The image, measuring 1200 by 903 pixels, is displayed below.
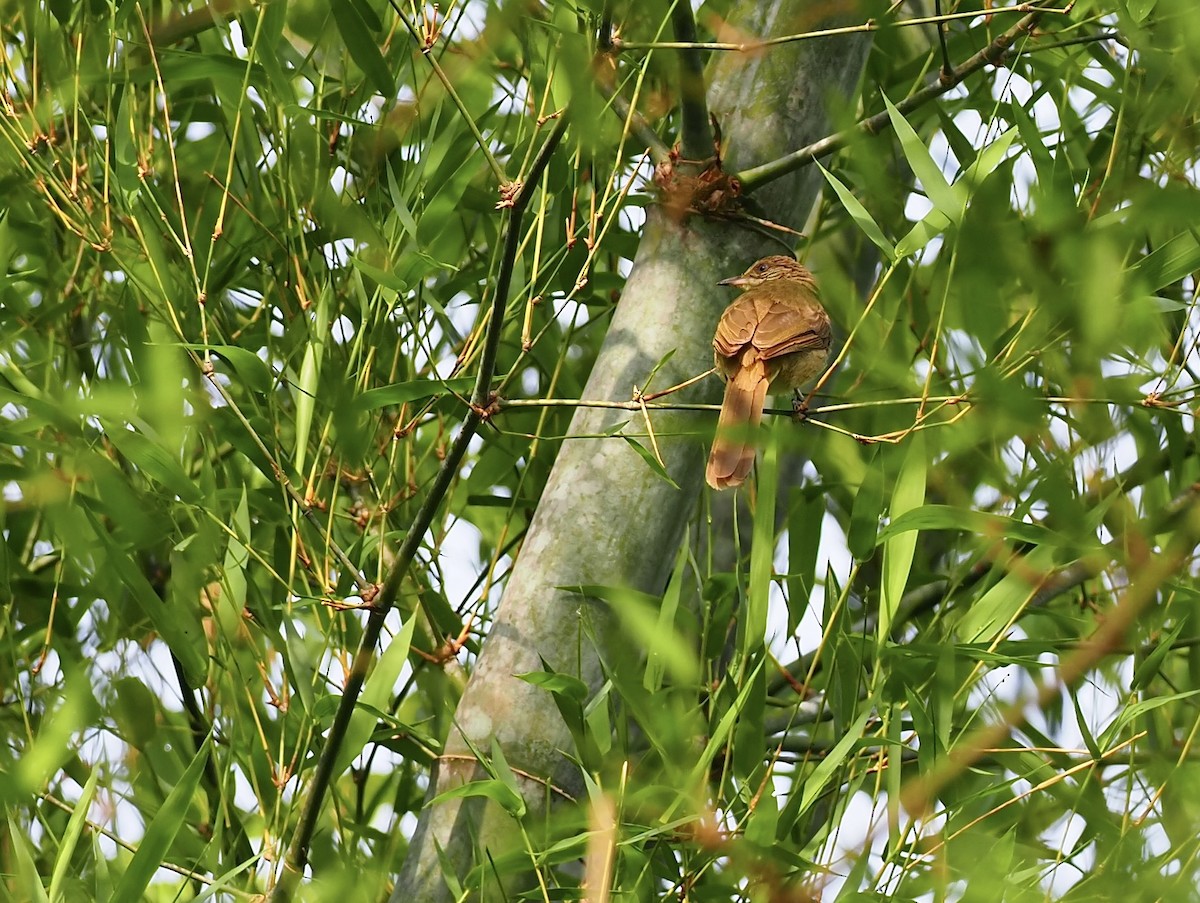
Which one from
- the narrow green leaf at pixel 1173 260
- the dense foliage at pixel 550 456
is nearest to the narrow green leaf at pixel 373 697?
the dense foliage at pixel 550 456

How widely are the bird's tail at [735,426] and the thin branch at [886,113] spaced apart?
0.78ft

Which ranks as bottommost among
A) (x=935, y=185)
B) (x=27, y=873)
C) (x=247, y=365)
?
(x=27, y=873)

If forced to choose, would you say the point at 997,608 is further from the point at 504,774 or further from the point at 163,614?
the point at 163,614

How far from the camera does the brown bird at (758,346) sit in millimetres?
1617

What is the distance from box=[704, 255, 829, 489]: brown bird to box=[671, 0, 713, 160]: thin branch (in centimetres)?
16

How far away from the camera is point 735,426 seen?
1423mm

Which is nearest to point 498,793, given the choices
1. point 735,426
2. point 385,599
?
point 385,599

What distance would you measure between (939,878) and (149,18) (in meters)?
1.38

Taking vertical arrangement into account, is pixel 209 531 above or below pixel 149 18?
below

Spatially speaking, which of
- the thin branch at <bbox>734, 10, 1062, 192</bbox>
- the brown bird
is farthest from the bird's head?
the thin branch at <bbox>734, 10, 1062, 192</bbox>

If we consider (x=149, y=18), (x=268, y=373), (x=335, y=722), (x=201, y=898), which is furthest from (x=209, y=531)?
(x=149, y=18)

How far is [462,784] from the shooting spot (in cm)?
161

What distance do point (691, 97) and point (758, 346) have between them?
1.12ft

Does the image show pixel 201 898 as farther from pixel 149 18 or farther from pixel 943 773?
pixel 149 18
